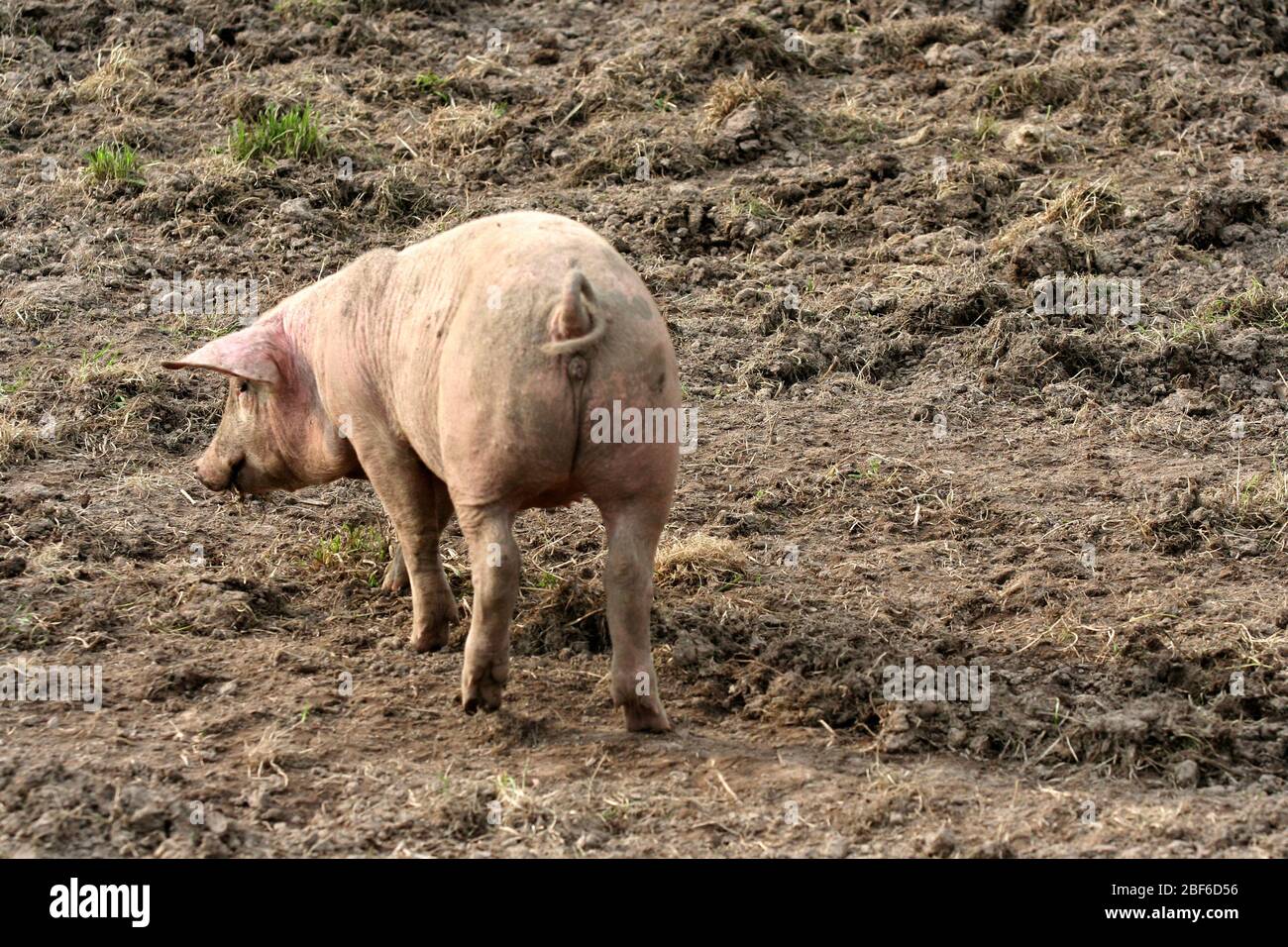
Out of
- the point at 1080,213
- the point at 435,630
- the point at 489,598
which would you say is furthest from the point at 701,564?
the point at 1080,213

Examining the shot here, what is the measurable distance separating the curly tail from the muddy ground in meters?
1.35

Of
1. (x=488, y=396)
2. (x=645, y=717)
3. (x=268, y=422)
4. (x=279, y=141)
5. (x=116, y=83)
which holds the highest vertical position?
(x=116, y=83)

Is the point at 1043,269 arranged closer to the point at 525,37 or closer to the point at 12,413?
the point at 525,37

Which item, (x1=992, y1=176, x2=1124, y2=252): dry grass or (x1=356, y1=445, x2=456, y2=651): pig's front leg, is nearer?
(x1=356, y1=445, x2=456, y2=651): pig's front leg

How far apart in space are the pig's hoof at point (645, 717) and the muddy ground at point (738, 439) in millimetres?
58

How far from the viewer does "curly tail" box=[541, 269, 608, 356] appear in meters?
4.97

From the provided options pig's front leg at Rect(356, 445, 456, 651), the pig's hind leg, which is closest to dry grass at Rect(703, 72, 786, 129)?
pig's front leg at Rect(356, 445, 456, 651)

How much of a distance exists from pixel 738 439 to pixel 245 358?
2.66 metres

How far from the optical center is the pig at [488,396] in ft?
16.6

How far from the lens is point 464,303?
5.32m

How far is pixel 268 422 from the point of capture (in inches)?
253

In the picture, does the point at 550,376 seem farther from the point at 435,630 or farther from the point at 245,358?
the point at 245,358

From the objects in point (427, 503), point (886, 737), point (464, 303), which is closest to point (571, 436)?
point (464, 303)

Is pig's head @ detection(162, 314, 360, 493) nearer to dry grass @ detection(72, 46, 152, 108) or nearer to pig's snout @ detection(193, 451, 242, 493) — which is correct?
pig's snout @ detection(193, 451, 242, 493)
